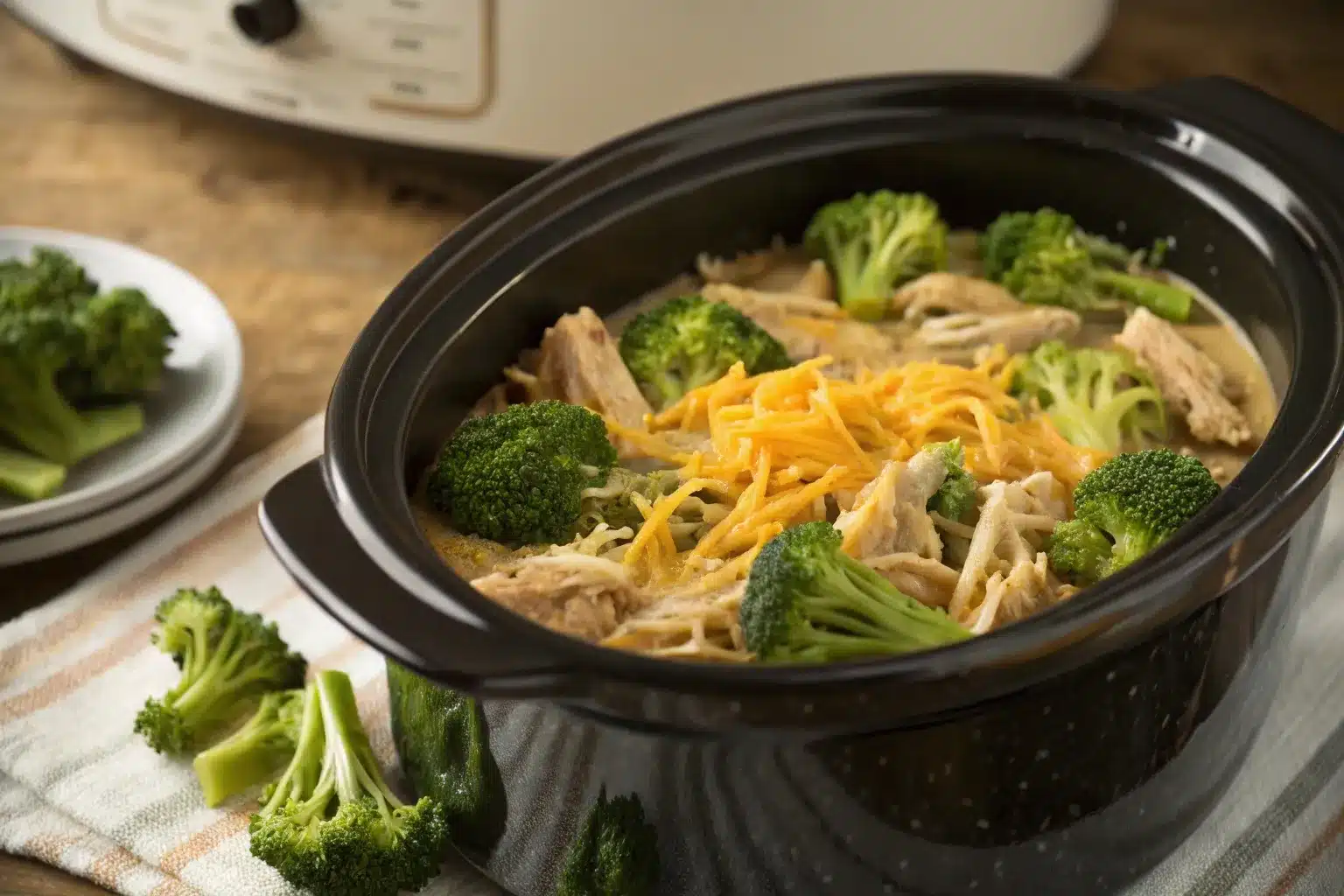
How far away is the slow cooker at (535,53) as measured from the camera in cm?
239

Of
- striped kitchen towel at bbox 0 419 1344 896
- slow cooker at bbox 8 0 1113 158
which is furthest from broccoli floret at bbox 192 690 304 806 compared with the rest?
slow cooker at bbox 8 0 1113 158

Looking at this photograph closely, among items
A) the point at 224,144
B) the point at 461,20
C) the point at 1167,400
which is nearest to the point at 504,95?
the point at 461,20

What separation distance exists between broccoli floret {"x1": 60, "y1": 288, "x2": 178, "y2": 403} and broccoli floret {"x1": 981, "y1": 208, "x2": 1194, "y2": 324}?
107cm

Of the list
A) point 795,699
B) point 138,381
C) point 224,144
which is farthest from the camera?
point 224,144

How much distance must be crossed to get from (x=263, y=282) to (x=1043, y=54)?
4.13 feet

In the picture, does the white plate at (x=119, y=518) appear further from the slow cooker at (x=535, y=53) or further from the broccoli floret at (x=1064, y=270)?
the broccoli floret at (x=1064, y=270)

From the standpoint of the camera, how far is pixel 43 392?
214cm

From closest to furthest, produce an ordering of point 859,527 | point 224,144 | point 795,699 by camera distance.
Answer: point 795,699 < point 859,527 < point 224,144

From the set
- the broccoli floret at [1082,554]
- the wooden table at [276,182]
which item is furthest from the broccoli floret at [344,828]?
the wooden table at [276,182]

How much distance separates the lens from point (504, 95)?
2.52 meters

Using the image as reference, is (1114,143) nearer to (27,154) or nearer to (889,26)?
(889,26)

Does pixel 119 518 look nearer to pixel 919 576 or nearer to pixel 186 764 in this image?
pixel 186 764

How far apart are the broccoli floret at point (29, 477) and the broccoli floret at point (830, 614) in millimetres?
1087

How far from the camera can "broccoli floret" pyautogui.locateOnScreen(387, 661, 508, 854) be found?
4.90ft
